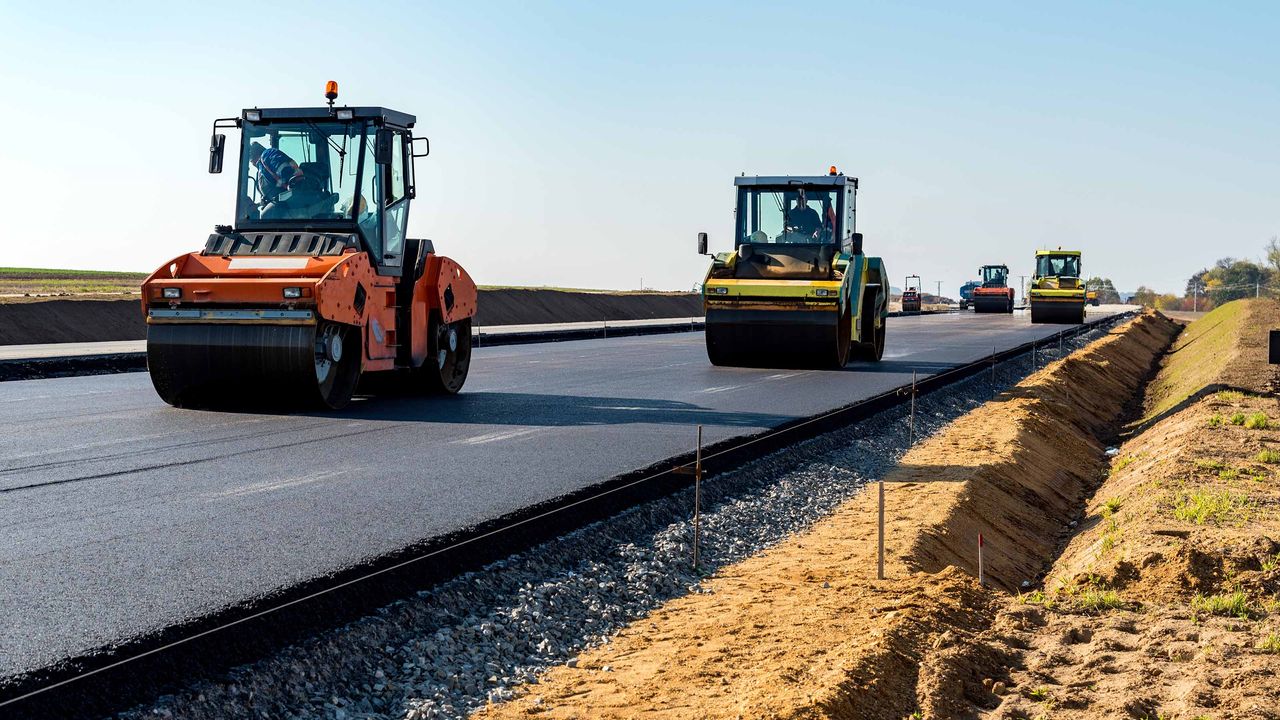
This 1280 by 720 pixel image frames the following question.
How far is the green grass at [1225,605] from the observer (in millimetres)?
7117

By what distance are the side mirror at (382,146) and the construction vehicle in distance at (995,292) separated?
57083 mm

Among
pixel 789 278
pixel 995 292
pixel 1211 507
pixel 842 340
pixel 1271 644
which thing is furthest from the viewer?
pixel 995 292

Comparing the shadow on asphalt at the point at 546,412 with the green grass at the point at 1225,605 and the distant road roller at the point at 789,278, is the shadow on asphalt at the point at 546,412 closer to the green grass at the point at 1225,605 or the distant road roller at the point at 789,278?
the distant road roller at the point at 789,278

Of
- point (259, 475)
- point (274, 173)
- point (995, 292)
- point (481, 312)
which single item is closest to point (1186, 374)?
point (274, 173)

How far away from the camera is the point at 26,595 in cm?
592

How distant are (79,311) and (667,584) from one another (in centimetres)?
3152

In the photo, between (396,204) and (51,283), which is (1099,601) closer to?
(396,204)

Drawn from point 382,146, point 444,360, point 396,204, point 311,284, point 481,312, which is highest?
point 382,146

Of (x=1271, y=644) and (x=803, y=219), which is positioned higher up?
(x=803, y=219)

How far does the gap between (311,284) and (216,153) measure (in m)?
2.58

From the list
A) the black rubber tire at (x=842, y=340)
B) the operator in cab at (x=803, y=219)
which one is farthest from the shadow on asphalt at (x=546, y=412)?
the operator in cab at (x=803, y=219)

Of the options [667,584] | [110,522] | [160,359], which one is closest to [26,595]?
[110,522]

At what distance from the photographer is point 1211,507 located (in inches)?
386

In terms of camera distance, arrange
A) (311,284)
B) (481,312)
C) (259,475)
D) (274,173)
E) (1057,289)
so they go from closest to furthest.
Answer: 1. (259,475)
2. (311,284)
3. (274,173)
4. (1057,289)
5. (481,312)
